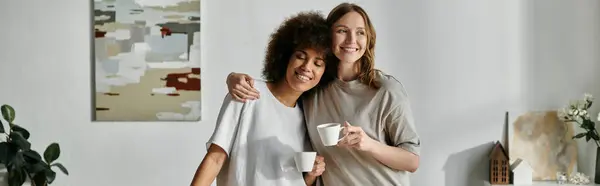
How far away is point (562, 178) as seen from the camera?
3379 mm

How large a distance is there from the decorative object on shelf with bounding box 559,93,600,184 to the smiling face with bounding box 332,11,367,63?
1.70 m

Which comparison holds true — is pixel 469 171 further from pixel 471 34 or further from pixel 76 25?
pixel 76 25

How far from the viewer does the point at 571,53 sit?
135 inches

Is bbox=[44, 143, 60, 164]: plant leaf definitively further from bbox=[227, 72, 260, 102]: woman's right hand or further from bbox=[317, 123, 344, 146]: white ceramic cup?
bbox=[317, 123, 344, 146]: white ceramic cup

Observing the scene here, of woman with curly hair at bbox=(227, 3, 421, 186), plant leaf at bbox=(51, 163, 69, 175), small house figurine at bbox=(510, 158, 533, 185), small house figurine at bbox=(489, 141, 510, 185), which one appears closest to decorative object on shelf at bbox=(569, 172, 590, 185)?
small house figurine at bbox=(510, 158, 533, 185)

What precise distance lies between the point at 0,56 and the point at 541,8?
2.53 meters

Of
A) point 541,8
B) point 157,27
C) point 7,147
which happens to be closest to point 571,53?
point 541,8

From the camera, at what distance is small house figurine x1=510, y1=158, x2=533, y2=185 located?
333 centimetres

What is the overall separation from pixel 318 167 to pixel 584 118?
1.83 m

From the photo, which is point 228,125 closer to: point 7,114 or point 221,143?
point 221,143

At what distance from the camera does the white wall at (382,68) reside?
11.1 ft

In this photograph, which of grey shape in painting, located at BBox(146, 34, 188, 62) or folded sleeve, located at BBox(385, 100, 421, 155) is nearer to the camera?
folded sleeve, located at BBox(385, 100, 421, 155)

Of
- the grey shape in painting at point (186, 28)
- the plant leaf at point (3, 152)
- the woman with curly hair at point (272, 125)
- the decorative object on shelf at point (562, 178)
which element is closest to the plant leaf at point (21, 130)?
the plant leaf at point (3, 152)

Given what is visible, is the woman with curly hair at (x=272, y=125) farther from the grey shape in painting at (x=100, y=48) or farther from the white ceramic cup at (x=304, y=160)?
the grey shape in painting at (x=100, y=48)
